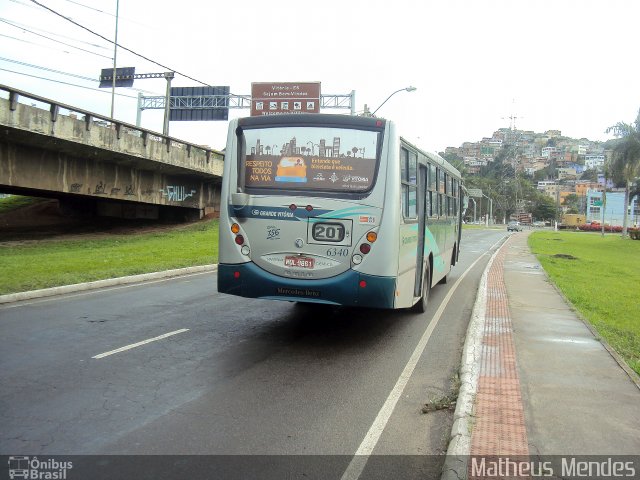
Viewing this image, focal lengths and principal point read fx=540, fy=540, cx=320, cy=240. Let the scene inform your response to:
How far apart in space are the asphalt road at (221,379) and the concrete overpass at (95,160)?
1095cm

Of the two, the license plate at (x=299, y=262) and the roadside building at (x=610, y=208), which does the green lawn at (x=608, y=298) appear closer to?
the license plate at (x=299, y=262)

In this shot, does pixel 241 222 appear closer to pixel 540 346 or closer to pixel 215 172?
pixel 540 346

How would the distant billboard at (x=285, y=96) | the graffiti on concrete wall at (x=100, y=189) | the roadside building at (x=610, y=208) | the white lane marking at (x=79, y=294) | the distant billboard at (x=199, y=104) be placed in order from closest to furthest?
the white lane marking at (x=79, y=294), the graffiti on concrete wall at (x=100, y=189), the distant billboard at (x=285, y=96), the distant billboard at (x=199, y=104), the roadside building at (x=610, y=208)

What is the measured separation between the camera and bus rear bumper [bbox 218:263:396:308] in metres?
6.96

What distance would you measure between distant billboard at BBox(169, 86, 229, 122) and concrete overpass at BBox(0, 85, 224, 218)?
8922mm

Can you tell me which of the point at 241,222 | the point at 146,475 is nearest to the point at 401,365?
the point at 241,222

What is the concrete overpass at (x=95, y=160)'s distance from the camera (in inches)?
724

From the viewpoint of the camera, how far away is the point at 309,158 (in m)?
7.36

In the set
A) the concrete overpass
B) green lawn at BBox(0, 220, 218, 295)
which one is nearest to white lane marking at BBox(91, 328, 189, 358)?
green lawn at BBox(0, 220, 218, 295)

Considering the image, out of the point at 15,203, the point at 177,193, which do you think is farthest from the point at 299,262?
the point at 15,203

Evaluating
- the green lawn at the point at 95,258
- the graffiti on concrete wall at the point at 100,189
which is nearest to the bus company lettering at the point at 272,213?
the green lawn at the point at 95,258

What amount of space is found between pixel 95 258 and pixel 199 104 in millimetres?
25498

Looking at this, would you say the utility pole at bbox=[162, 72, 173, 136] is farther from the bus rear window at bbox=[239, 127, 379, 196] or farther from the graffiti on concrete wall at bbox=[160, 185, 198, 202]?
the bus rear window at bbox=[239, 127, 379, 196]

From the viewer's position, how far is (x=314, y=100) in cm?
3088
